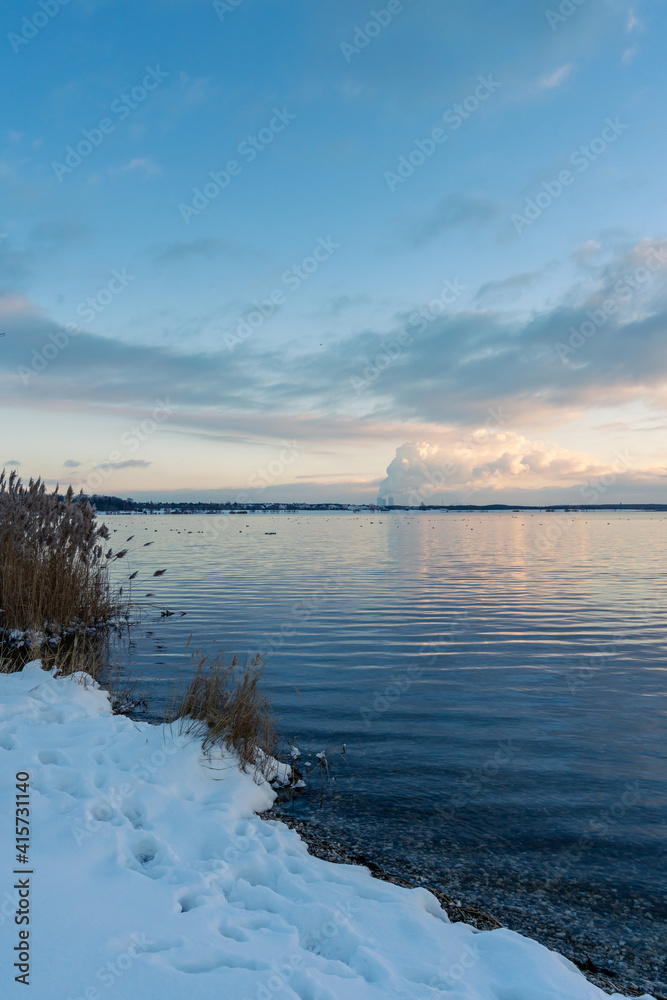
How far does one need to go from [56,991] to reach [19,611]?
11.4 m

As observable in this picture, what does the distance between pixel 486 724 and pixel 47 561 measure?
10438mm

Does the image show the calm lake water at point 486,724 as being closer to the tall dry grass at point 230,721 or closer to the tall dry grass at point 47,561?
the tall dry grass at point 230,721

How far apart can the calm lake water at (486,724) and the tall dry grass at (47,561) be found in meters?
2.03

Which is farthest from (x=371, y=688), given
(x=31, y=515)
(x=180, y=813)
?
(x=31, y=515)

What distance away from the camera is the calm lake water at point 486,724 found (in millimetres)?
6145

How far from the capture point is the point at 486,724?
10609mm

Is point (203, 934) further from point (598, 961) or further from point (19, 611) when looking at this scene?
point (19, 611)

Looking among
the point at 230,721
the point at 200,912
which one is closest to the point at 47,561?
the point at 230,721

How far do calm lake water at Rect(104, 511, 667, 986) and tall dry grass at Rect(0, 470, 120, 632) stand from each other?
6.65 feet

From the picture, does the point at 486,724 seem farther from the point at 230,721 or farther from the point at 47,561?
the point at 47,561

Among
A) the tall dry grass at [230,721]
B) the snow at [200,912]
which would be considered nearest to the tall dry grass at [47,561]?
the tall dry grass at [230,721]

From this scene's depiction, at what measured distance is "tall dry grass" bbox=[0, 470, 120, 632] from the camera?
13.2 metres

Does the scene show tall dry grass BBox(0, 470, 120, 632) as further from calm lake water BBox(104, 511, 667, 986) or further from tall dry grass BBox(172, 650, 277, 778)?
tall dry grass BBox(172, 650, 277, 778)

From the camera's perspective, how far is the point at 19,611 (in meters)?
13.3
